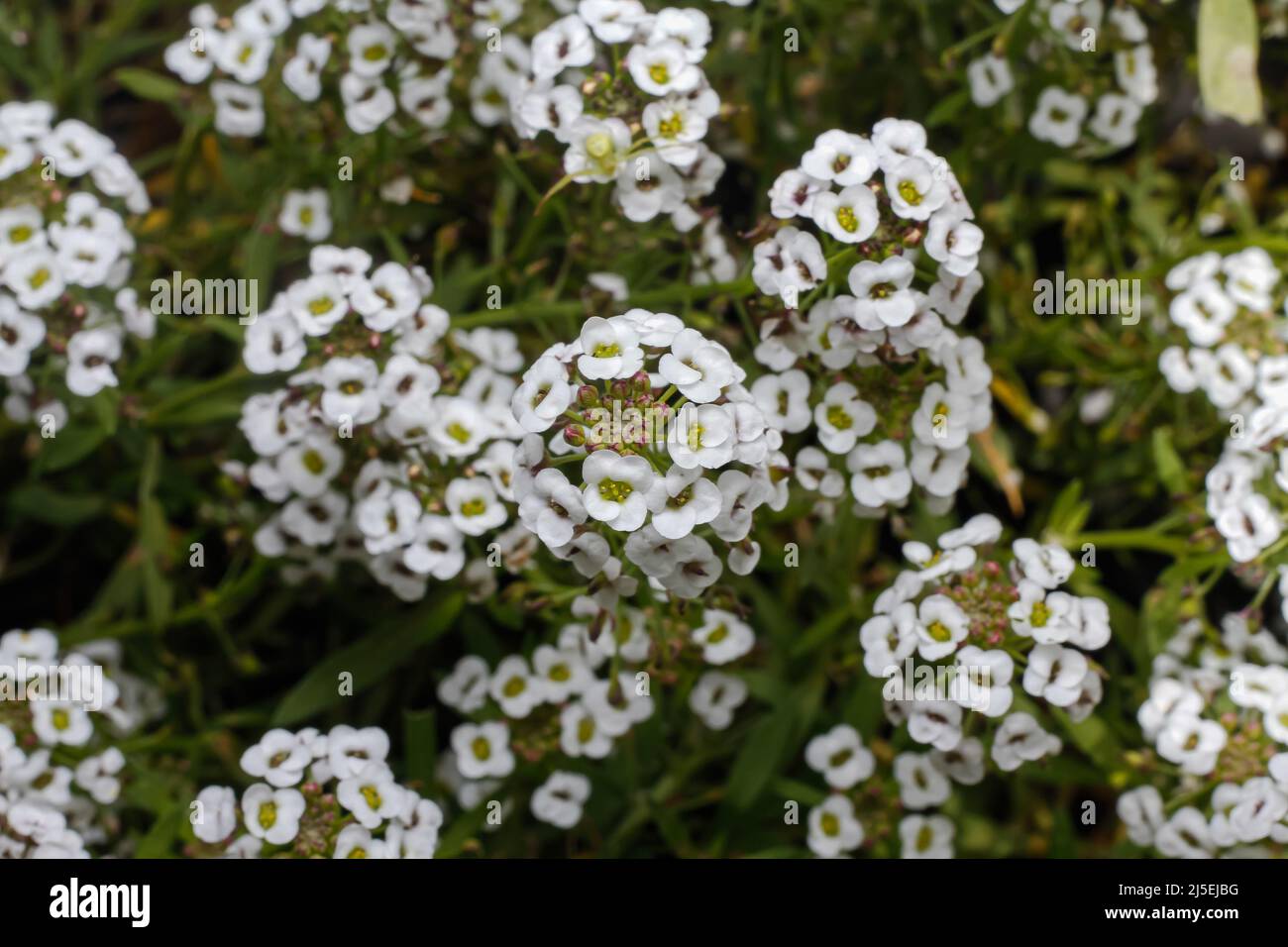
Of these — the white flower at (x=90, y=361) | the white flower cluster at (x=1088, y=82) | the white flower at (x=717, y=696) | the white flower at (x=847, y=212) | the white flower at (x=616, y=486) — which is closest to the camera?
the white flower at (x=616, y=486)

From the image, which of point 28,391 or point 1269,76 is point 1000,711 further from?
point 1269,76

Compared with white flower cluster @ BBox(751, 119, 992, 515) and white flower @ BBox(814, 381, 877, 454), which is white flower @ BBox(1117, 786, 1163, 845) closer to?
white flower cluster @ BBox(751, 119, 992, 515)

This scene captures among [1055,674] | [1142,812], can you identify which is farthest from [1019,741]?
[1142,812]

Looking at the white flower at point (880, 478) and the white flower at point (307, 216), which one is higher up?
the white flower at point (307, 216)

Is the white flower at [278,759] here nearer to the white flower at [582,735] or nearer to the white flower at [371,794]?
the white flower at [371,794]

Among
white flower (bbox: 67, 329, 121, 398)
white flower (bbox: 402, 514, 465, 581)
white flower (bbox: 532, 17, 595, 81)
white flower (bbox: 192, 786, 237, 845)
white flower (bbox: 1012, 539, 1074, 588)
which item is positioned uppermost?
white flower (bbox: 532, 17, 595, 81)

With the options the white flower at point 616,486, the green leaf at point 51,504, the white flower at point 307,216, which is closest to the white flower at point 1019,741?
the white flower at point 616,486

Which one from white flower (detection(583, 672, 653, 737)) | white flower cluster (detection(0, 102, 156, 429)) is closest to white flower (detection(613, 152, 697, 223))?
white flower (detection(583, 672, 653, 737))
